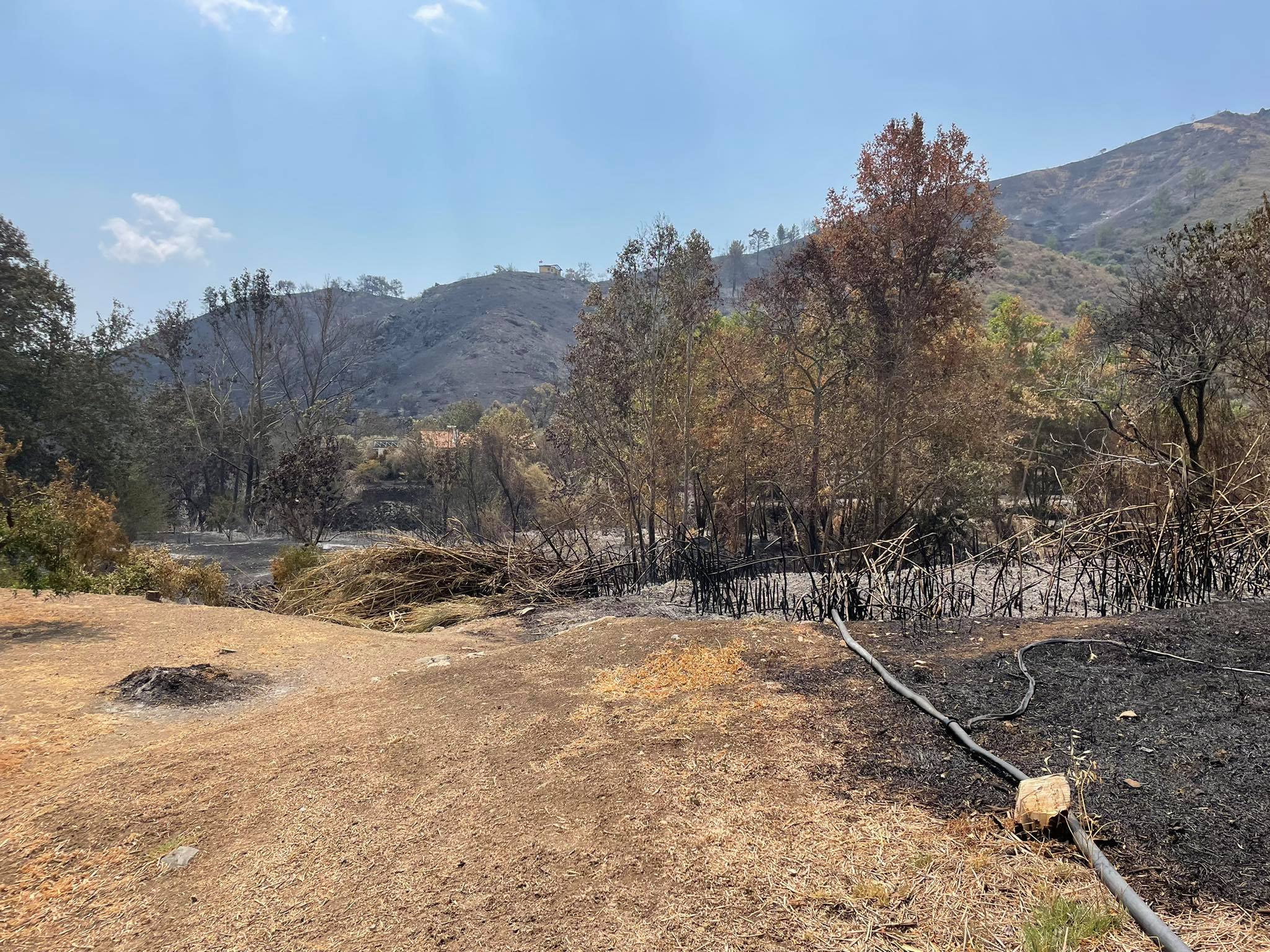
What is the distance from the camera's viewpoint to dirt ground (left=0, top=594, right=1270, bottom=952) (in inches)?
73.0

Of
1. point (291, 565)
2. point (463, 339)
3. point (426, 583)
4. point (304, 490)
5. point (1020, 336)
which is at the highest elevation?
point (463, 339)

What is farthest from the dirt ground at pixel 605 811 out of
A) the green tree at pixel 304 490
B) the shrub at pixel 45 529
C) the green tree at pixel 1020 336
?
the green tree at pixel 1020 336

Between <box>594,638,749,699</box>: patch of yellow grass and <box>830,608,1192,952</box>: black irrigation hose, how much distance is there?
1207 mm

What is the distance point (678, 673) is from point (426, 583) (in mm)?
5550

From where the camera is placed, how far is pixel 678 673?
407 cm

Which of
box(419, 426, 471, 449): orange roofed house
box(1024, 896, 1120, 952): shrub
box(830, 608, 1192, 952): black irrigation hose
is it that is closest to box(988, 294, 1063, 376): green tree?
box(419, 426, 471, 449): orange roofed house

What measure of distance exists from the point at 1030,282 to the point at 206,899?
57.9 meters

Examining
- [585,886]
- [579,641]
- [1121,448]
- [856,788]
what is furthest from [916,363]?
[585,886]

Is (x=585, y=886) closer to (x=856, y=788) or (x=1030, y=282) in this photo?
(x=856, y=788)

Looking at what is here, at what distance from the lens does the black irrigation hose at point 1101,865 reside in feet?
5.26

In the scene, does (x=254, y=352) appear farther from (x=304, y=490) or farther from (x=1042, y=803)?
(x=1042, y=803)

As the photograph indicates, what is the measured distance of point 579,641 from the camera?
5191 mm

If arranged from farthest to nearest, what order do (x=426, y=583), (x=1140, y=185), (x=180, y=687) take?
(x=1140, y=185)
(x=426, y=583)
(x=180, y=687)

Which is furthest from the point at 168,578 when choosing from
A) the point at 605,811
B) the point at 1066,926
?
the point at 1066,926
